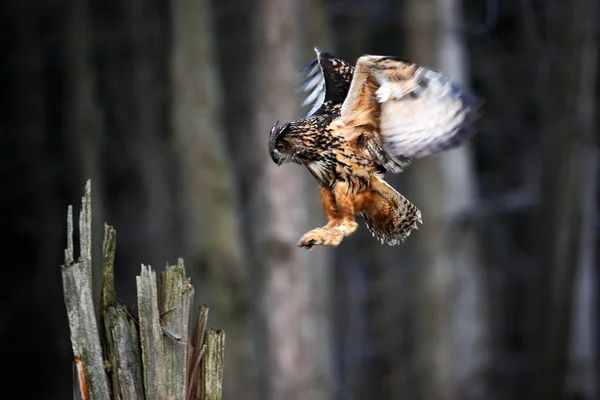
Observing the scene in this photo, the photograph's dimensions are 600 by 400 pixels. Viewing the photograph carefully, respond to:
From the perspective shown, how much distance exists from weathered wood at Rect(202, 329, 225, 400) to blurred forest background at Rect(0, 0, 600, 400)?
5801mm

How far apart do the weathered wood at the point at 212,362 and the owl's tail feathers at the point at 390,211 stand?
1128 millimetres

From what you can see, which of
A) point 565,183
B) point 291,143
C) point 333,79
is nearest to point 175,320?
point 291,143

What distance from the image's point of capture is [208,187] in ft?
34.9

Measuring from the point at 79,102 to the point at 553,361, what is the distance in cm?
739

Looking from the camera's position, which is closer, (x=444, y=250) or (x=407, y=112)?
(x=407, y=112)

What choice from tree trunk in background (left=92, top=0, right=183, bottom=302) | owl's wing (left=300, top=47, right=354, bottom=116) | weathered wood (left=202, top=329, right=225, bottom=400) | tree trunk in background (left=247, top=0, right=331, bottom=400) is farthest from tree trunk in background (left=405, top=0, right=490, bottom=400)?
weathered wood (left=202, top=329, right=225, bottom=400)

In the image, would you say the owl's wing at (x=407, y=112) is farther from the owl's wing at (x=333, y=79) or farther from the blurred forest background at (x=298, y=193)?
the blurred forest background at (x=298, y=193)

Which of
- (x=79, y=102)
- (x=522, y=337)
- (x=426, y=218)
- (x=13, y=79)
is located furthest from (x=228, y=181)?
(x=522, y=337)

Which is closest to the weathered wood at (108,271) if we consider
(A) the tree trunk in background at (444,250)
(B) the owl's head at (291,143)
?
(B) the owl's head at (291,143)

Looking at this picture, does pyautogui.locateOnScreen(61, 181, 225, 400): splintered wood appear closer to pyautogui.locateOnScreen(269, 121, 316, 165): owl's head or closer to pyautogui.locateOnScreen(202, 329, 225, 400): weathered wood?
pyautogui.locateOnScreen(202, 329, 225, 400): weathered wood

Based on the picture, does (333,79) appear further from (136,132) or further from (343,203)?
(136,132)

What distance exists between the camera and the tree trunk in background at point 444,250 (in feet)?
41.1

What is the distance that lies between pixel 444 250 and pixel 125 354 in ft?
31.5

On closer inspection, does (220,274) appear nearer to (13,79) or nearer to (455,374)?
(455,374)
